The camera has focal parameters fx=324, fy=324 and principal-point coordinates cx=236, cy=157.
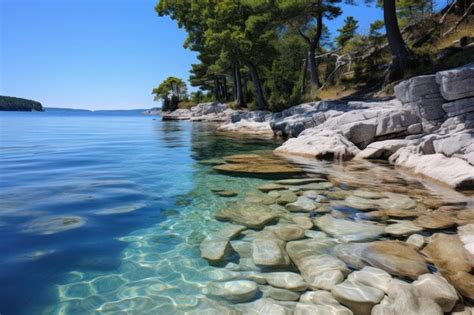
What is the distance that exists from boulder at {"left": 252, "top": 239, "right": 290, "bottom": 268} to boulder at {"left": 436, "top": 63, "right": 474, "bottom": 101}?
8.24 meters

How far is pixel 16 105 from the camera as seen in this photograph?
137 m

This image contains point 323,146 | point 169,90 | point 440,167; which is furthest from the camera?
point 169,90

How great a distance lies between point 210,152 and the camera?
40.3ft

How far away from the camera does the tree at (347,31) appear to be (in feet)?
133

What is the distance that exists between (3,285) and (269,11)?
22726 millimetres

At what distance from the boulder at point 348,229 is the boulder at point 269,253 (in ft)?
2.65

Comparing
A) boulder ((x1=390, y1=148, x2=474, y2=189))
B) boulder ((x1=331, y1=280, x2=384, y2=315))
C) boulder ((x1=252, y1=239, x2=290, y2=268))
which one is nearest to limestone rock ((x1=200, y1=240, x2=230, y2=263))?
boulder ((x1=252, y1=239, x2=290, y2=268))

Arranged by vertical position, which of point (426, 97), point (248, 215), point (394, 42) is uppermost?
point (394, 42)

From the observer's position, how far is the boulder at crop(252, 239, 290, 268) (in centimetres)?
337

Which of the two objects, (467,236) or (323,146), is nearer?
(467,236)

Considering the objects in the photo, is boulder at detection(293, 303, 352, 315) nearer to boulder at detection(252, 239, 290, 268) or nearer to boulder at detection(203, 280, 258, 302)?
boulder at detection(203, 280, 258, 302)

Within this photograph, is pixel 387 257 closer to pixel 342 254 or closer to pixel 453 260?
pixel 342 254

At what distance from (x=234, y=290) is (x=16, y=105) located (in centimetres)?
16537

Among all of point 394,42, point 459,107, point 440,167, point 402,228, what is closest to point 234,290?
point 402,228
